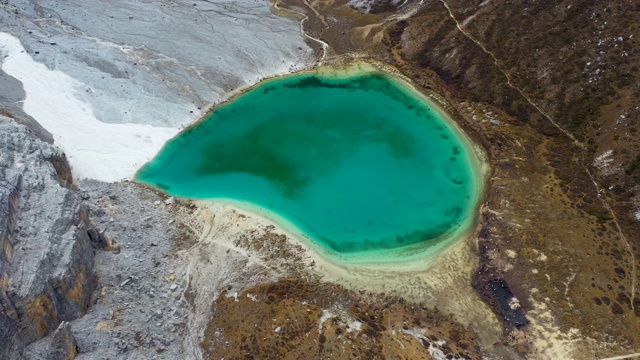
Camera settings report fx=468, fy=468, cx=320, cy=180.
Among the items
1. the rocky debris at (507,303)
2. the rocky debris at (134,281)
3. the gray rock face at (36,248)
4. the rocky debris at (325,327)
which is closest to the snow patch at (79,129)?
the rocky debris at (134,281)

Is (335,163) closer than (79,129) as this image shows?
Yes

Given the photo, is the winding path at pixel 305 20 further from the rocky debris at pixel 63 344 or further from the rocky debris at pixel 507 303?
the rocky debris at pixel 63 344

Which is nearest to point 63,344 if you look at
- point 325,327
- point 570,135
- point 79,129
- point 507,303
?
point 325,327

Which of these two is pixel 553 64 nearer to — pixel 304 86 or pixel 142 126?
pixel 304 86

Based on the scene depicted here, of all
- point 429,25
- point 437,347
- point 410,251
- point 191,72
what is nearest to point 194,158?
point 191,72

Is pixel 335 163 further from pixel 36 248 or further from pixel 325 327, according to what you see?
pixel 36 248

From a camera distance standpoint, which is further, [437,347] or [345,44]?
[345,44]

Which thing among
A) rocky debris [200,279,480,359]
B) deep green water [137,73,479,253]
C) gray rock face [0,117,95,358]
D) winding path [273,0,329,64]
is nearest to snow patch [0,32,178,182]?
deep green water [137,73,479,253]
